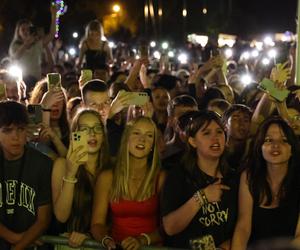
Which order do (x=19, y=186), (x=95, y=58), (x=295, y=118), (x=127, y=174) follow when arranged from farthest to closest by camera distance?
(x=95, y=58), (x=295, y=118), (x=127, y=174), (x=19, y=186)

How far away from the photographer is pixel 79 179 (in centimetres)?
482

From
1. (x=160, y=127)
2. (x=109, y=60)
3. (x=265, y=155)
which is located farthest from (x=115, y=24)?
(x=265, y=155)

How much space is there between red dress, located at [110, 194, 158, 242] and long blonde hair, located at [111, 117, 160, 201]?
5cm

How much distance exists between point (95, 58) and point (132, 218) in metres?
5.80

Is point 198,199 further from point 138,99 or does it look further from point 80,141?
point 138,99

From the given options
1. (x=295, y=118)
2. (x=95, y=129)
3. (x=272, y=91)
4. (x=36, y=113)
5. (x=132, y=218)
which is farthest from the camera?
(x=295, y=118)

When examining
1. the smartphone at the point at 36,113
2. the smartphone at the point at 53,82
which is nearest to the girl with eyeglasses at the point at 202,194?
the smartphone at the point at 36,113

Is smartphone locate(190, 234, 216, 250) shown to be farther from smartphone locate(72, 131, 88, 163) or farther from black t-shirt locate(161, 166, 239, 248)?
smartphone locate(72, 131, 88, 163)

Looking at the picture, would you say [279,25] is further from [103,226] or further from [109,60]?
[103,226]

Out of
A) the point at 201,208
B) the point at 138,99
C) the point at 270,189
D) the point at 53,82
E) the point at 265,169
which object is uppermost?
the point at 53,82

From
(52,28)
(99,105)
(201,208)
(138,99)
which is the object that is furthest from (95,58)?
(201,208)

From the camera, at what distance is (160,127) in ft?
23.7

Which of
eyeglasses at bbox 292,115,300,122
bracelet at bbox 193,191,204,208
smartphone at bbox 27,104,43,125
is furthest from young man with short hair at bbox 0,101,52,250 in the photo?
eyeglasses at bbox 292,115,300,122

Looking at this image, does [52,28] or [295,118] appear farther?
[52,28]
